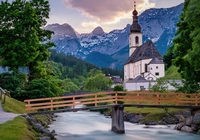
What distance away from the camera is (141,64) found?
111438 mm

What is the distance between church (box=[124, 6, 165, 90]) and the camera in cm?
9550

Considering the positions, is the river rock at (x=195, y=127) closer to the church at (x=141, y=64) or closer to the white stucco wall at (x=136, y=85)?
the church at (x=141, y=64)

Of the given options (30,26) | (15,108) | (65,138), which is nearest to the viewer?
(65,138)

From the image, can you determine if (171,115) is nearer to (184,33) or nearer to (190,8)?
(184,33)

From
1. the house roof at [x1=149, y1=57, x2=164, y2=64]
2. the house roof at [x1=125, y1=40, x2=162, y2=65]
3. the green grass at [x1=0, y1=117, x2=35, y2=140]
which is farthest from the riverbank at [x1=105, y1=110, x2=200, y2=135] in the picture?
the house roof at [x1=125, y1=40, x2=162, y2=65]

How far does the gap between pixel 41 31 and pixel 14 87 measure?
11019 millimetres

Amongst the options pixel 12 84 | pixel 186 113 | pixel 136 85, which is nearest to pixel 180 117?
pixel 186 113

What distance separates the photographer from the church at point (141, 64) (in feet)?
313

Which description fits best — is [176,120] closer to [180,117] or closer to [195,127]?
[180,117]

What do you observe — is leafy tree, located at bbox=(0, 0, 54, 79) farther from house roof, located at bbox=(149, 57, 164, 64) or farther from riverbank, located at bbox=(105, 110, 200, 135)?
house roof, located at bbox=(149, 57, 164, 64)

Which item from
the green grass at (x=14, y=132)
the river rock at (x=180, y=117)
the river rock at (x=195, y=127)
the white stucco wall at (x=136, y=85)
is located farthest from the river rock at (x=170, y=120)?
the white stucco wall at (x=136, y=85)

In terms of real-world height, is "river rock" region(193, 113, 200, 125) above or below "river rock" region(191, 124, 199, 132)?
above

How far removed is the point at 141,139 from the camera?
29.4 m

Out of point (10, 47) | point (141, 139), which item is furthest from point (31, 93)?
point (141, 139)
